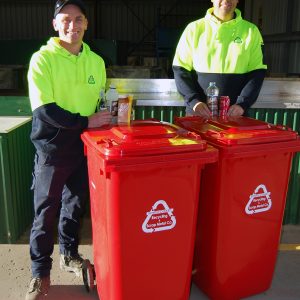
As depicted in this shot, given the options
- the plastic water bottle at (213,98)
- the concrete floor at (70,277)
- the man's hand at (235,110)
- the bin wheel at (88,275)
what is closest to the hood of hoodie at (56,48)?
the plastic water bottle at (213,98)

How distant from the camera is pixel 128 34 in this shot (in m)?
20.1

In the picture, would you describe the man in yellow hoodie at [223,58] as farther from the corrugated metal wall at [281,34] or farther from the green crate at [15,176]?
the corrugated metal wall at [281,34]

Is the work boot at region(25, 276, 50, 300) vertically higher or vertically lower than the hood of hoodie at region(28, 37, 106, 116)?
lower

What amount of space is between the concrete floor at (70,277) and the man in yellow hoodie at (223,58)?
133 cm

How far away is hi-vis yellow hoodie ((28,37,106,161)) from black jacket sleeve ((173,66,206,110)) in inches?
26.6

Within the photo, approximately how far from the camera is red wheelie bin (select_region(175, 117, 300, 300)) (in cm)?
234

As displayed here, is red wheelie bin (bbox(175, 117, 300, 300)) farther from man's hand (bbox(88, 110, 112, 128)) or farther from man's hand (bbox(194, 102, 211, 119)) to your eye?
man's hand (bbox(88, 110, 112, 128))

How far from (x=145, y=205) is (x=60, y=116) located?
755mm

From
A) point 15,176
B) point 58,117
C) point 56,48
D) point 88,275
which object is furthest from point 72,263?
point 56,48

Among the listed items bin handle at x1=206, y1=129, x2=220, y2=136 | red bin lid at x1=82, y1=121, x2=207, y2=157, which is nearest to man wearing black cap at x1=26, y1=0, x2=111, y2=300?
red bin lid at x1=82, y1=121, x2=207, y2=157

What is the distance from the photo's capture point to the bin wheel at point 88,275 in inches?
106

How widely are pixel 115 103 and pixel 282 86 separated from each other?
6.30 ft

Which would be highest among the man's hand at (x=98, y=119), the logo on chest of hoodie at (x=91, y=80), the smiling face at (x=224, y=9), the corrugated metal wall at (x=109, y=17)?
the corrugated metal wall at (x=109, y=17)

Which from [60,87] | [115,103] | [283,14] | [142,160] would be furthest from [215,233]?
[283,14]
